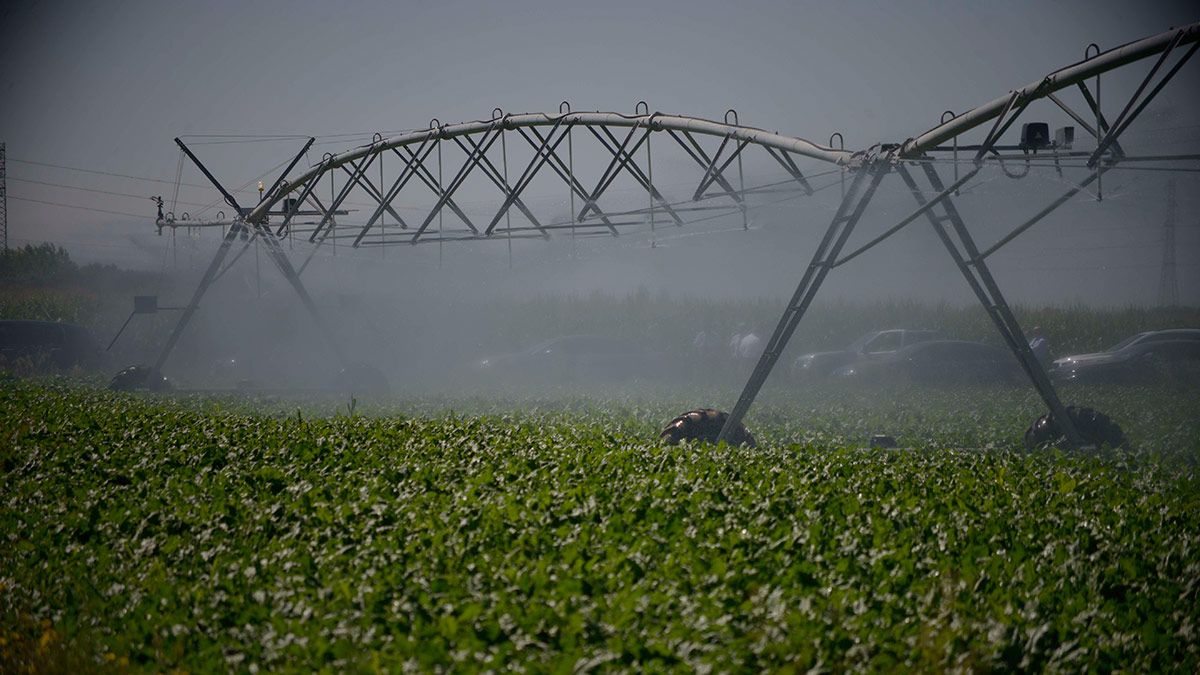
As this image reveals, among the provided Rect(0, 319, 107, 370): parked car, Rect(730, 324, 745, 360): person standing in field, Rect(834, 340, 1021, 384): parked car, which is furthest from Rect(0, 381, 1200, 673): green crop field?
Rect(0, 319, 107, 370): parked car

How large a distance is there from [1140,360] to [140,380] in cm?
2045

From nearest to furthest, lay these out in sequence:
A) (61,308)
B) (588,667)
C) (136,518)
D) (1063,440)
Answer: (588,667), (136,518), (1063,440), (61,308)

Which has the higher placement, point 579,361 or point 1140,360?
point 1140,360

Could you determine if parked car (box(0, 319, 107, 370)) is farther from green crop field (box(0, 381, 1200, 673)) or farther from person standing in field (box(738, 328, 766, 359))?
green crop field (box(0, 381, 1200, 673))

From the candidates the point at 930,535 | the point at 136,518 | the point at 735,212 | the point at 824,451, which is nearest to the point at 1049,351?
the point at 735,212

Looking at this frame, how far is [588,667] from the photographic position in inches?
188

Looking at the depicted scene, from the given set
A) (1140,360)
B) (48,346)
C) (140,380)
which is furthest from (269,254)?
(1140,360)

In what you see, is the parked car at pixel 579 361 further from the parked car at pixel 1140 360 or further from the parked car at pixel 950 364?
the parked car at pixel 1140 360

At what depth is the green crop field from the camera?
516 cm

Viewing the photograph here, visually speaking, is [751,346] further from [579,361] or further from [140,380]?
[140,380]

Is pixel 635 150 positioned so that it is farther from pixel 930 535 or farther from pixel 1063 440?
pixel 930 535

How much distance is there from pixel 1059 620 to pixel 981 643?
775 mm

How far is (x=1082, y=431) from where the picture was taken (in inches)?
535

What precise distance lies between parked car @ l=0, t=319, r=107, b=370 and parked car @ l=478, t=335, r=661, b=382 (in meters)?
11.3
